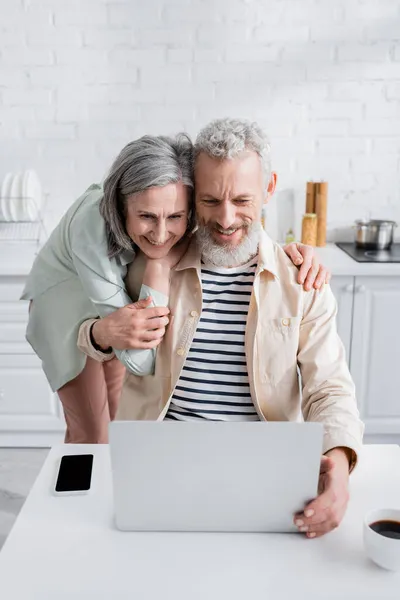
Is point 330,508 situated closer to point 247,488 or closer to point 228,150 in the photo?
point 247,488

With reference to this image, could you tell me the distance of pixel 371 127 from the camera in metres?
3.33

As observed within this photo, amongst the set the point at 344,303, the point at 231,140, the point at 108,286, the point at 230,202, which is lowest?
the point at 344,303

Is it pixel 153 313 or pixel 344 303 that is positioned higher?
pixel 153 313

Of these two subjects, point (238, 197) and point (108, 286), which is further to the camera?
point (108, 286)

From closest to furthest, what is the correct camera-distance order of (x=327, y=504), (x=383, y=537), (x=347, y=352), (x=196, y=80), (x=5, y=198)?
(x=383, y=537), (x=327, y=504), (x=347, y=352), (x=5, y=198), (x=196, y=80)

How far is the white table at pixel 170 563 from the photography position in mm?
1055

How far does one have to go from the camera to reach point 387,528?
44.7 inches

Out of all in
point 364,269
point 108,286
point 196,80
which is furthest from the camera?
point 196,80

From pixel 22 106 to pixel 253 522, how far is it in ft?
8.68

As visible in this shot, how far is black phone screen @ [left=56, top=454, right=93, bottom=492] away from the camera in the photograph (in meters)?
1.33

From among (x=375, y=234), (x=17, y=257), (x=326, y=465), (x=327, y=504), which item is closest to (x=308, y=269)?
(x=326, y=465)

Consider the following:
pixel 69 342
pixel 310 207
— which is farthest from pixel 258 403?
pixel 310 207

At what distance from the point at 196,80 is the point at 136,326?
6.51 feet

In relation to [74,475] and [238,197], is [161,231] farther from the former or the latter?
[74,475]
